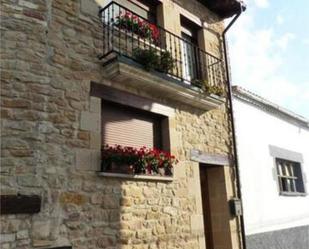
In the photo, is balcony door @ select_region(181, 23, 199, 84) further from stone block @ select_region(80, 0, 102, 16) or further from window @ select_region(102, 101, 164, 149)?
stone block @ select_region(80, 0, 102, 16)

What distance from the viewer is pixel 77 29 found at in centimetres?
543

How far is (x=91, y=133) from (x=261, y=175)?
17.2ft

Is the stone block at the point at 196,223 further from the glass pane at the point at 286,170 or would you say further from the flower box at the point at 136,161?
the glass pane at the point at 286,170

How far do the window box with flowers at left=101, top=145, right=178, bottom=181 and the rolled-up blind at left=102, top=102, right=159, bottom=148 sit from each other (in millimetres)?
202

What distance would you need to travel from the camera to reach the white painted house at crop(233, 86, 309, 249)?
324 inches

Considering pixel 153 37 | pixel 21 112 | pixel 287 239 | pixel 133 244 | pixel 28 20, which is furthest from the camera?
pixel 287 239

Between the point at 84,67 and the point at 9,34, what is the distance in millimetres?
1135

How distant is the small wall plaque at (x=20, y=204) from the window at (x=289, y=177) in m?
7.19

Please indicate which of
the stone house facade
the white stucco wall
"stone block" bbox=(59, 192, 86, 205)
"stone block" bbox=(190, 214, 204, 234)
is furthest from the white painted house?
"stone block" bbox=(59, 192, 86, 205)

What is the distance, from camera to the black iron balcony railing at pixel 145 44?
594 centimetres

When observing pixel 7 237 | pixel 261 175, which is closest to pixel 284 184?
pixel 261 175

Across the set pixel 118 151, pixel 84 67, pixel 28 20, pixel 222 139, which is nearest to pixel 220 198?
pixel 222 139

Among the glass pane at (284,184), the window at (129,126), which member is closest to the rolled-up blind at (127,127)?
the window at (129,126)

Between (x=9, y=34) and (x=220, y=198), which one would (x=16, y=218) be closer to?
(x=9, y=34)
